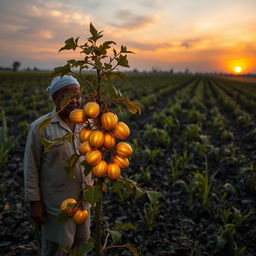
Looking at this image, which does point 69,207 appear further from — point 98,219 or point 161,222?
point 161,222

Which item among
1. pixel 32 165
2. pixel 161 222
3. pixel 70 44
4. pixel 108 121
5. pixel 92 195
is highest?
pixel 70 44

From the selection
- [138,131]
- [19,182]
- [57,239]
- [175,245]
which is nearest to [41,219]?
[57,239]

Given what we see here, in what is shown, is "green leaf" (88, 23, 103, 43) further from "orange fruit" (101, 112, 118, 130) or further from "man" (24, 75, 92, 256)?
"man" (24, 75, 92, 256)

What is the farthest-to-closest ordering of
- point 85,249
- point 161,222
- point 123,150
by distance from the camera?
point 161,222 → point 85,249 → point 123,150

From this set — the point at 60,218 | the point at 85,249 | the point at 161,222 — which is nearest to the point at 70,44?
the point at 60,218

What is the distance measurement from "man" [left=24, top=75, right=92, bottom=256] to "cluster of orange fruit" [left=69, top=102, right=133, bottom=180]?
0.82m

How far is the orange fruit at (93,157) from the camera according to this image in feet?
3.59

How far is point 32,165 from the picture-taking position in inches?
76.6

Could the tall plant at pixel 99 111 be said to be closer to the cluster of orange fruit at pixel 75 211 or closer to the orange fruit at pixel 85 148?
the orange fruit at pixel 85 148

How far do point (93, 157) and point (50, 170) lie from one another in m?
1.04

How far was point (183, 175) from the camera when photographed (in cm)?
496

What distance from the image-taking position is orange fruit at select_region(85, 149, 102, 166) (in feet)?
3.59

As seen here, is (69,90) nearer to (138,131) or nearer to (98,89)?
(98,89)

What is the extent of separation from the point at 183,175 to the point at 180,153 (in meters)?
1.25
